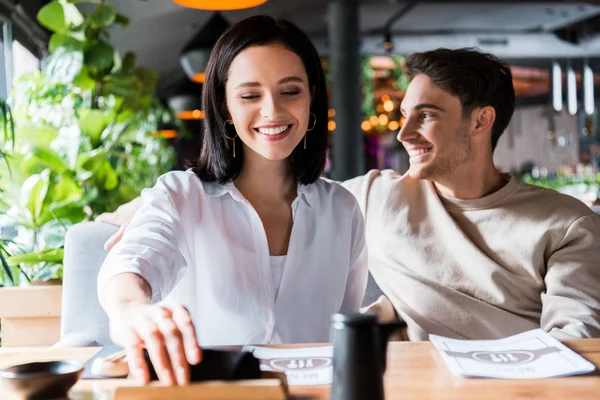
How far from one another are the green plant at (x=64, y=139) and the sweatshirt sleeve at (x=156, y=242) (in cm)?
129

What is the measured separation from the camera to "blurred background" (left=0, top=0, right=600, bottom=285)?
10.7 ft

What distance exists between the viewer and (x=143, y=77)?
4957mm

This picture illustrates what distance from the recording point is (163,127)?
13.0 meters

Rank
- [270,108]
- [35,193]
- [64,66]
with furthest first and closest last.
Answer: [64,66] < [35,193] < [270,108]

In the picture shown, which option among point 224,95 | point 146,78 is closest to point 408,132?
point 224,95

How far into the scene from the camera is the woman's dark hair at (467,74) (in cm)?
249

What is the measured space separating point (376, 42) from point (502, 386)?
10726 mm

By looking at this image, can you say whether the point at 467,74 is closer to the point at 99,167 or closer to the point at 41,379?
the point at 41,379

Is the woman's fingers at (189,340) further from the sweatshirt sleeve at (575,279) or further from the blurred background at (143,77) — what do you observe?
the sweatshirt sleeve at (575,279)

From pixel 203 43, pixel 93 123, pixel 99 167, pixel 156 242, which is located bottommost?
pixel 156 242

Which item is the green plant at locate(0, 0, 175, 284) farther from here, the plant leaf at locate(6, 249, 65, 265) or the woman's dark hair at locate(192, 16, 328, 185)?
the woman's dark hair at locate(192, 16, 328, 185)

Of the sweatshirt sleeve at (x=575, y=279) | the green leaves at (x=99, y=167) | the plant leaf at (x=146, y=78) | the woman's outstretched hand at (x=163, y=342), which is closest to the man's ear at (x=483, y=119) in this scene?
the sweatshirt sleeve at (x=575, y=279)

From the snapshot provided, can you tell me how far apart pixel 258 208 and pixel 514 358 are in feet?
2.74

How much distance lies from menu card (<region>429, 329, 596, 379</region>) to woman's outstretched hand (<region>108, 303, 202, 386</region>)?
0.54 m
